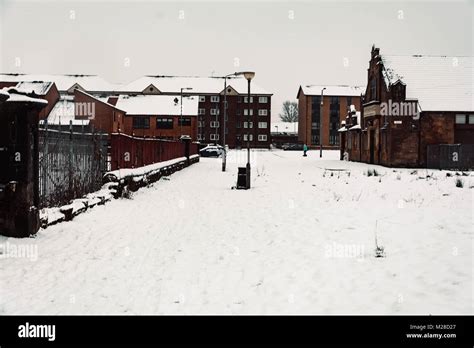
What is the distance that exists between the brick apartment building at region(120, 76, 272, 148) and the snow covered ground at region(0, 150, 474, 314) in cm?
7944

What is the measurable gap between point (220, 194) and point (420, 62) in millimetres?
25120

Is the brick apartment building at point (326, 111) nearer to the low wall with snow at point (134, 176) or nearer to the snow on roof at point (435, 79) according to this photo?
the snow on roof at point (435, 79)

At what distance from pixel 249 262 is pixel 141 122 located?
6527 cm

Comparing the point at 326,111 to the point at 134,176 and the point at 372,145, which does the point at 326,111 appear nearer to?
the point at 372,145

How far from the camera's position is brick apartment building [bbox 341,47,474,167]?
32.5 metres

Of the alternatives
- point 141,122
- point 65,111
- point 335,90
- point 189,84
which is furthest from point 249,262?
point 335,90

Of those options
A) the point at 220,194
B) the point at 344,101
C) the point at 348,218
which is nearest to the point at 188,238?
the point at 348,218

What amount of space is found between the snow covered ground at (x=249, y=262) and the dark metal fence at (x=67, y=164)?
3.09 ft

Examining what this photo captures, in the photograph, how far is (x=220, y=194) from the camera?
15.9 m

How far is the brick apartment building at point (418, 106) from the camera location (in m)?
32.5

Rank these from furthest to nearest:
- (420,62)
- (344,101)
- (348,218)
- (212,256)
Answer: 1. (344,101)
2. (420,62)
3. (348,218)
4. (212,256)

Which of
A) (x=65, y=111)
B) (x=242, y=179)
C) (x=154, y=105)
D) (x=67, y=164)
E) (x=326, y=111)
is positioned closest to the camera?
(x=67, y=164)

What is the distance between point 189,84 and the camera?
298 ft
